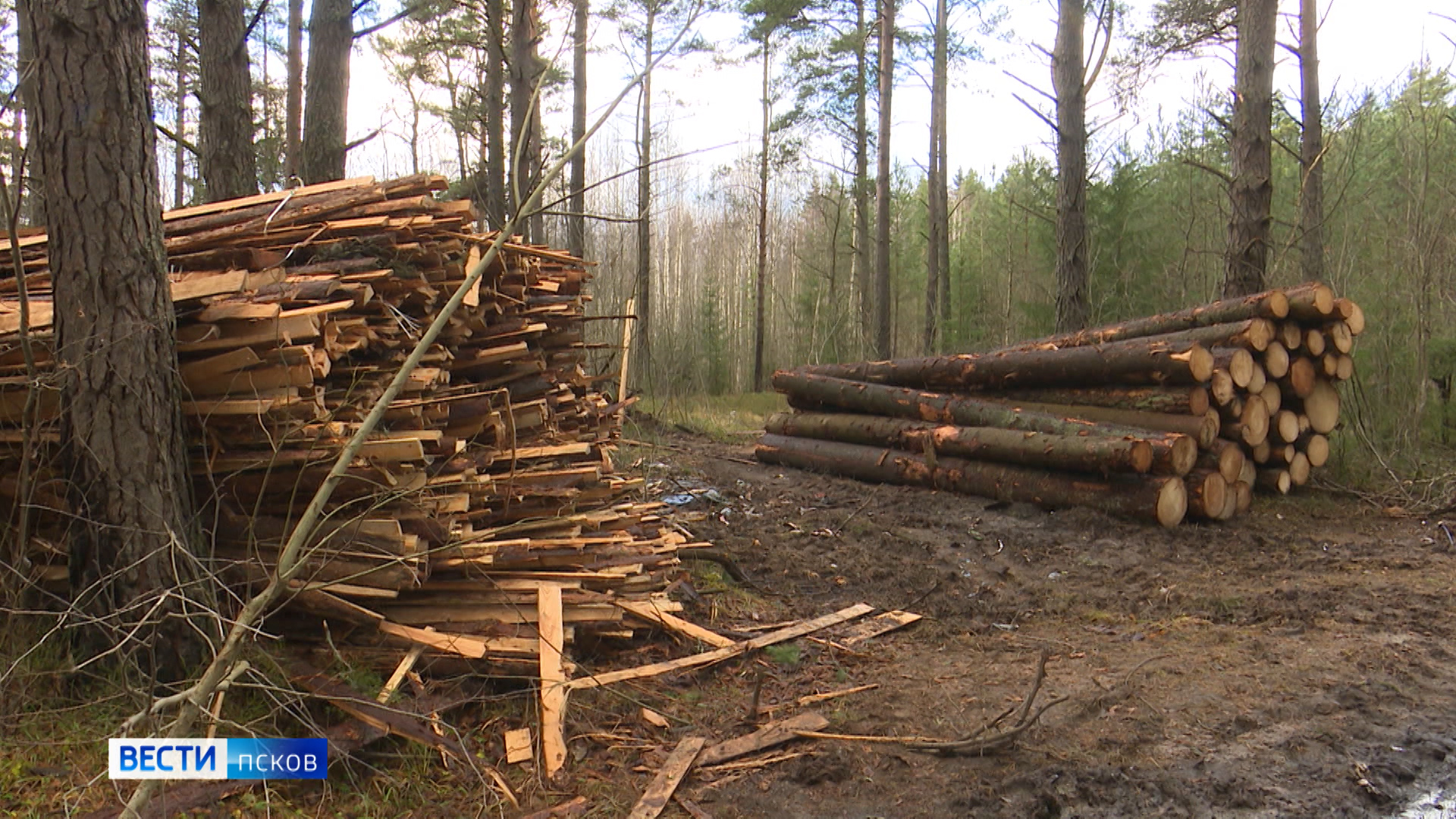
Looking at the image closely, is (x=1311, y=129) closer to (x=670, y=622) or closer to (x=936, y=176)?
(x=936, y=176)

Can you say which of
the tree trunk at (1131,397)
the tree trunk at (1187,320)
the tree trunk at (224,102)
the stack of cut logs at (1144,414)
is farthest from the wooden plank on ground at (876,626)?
the tree trunk at (224,102)

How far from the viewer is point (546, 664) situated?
3.70 m

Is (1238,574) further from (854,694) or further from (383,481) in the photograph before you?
(383,481)

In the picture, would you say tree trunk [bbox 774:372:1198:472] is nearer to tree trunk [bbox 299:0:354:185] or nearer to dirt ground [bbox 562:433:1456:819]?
dirt ground [bbox 562:433:1456:819]

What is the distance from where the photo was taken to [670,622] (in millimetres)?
4449

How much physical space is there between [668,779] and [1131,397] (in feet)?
20.6

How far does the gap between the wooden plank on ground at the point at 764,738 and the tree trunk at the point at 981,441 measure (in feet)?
14.9

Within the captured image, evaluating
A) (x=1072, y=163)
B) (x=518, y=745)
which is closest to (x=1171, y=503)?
(x=1072, y=163)

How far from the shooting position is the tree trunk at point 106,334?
335 cm

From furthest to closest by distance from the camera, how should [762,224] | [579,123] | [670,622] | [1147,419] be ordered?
[762,224]
[579,123]
[1147,419]
[670,622]

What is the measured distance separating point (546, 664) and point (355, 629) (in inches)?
37.0

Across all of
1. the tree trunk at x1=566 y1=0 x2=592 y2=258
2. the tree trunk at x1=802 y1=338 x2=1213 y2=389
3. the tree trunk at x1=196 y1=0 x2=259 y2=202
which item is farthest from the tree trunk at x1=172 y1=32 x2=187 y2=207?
the tree trunk at x1=802 y1=338 x2=1213 y2=389

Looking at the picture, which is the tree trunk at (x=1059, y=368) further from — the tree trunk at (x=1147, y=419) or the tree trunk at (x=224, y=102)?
the tree trunk at (x=224, y=102)

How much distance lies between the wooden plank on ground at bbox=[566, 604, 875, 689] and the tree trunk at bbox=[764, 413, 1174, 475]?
306 cm
